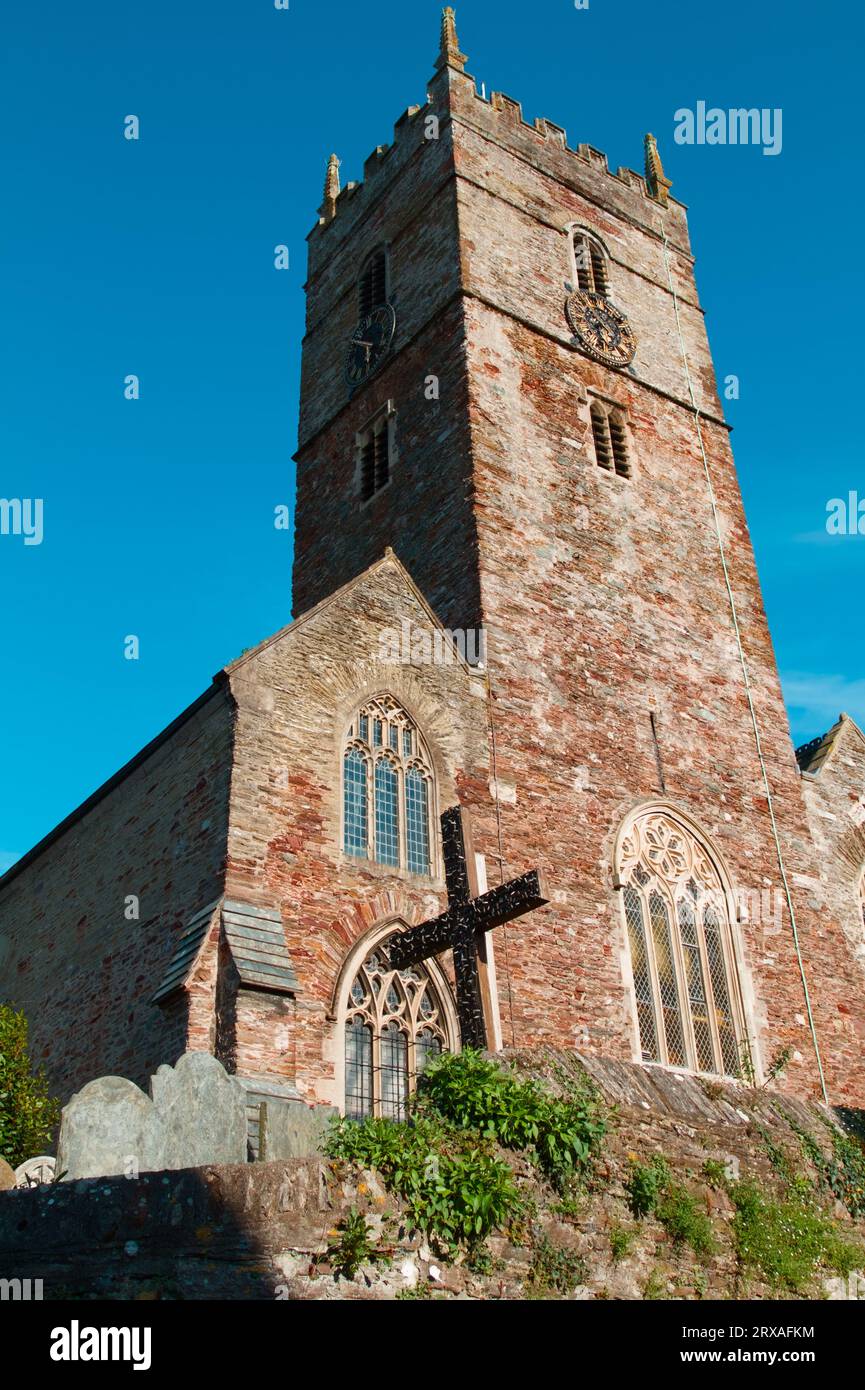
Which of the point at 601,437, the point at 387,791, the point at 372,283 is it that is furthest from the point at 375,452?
the point at 387,791

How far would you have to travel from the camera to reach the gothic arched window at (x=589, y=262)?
89.4 ft

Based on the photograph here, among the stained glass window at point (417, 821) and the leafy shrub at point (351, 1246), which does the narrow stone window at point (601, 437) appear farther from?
the leafy shrub at point (351, 1246)

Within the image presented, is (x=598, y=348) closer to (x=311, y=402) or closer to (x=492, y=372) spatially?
(x=492, y=372)

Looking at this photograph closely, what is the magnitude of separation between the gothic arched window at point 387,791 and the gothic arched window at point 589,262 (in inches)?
523

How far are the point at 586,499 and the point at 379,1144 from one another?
51.8 ft

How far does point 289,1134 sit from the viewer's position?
10852mm

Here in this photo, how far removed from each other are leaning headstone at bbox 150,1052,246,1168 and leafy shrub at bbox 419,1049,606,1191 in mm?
1766

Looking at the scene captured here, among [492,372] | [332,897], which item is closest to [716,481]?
[492,372]

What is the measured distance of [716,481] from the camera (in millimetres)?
26422

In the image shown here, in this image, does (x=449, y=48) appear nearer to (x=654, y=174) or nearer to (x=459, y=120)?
(x=459, y=120)

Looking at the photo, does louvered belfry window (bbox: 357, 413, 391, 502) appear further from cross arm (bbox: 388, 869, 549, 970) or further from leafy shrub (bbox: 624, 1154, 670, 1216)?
leafy shrub (bbox: 624, 1154, 670, 1216)

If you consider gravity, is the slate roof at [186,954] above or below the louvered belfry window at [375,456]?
below

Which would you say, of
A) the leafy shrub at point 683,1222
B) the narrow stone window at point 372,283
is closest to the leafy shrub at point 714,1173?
the leafy shrub at point 683,1222

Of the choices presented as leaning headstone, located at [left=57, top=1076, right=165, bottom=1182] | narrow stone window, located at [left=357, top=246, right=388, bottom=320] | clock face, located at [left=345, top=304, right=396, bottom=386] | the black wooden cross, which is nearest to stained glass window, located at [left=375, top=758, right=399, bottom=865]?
the black wooden cross
